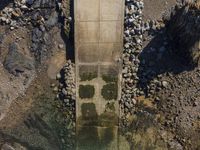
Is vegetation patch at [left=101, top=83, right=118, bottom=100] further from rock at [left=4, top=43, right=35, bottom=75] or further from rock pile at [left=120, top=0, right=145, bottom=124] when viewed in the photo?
rock at [left=4, top=43, right=35, bottom=75]

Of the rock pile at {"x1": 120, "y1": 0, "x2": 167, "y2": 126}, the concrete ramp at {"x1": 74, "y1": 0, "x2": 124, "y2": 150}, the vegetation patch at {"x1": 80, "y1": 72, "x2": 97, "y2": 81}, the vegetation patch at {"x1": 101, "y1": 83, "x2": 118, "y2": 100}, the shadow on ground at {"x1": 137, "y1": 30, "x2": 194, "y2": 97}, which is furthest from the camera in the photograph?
the vegetation patch at {"x1": 101, "y1": 83, "x2": 118, "y2": 100}

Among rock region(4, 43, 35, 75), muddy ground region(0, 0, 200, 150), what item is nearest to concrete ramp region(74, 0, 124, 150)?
muddy ground region(0, 0, 200, 150)

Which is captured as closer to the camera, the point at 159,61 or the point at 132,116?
the point at 159,61

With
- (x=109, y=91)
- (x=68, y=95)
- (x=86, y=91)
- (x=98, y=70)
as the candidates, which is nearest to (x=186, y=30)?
(x=98, y=70)

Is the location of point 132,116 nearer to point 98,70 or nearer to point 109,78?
point 109,78

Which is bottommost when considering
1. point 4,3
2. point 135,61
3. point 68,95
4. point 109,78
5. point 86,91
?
point 68,95

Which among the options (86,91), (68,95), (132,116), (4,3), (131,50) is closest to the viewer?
(4,3)
